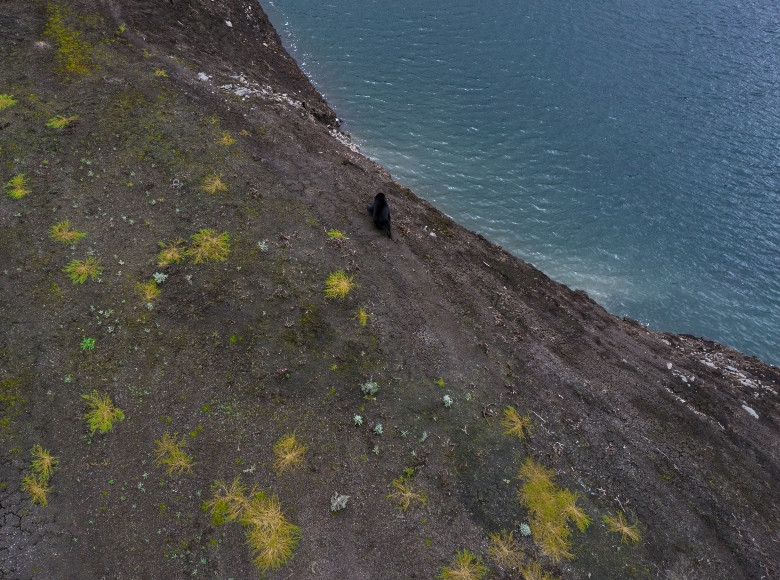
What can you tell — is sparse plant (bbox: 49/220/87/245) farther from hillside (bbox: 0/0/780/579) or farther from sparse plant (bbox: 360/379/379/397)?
sparse plant (bbox: 360/379/379/397)

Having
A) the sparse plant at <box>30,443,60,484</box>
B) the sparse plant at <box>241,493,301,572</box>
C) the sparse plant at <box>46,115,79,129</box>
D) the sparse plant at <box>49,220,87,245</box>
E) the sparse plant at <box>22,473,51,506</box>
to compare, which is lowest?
the sparse plant at <box>22,473,51,506</box>

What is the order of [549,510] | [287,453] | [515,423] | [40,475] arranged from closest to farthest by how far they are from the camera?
[40,475] < [287,453] < [549,510] < [515,423]

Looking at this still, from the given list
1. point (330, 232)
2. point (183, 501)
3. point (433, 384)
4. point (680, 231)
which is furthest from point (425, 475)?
point (680, 231)

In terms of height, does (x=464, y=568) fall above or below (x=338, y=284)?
below

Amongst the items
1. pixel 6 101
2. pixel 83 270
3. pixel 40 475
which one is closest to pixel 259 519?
pixel 40 475

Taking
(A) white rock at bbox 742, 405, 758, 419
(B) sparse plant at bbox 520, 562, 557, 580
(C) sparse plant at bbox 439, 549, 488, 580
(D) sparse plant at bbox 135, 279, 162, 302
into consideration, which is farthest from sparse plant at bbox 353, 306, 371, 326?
(A) white rock at bbox 742, 405, 758, 419

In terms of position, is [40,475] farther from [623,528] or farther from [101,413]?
[623,528]
